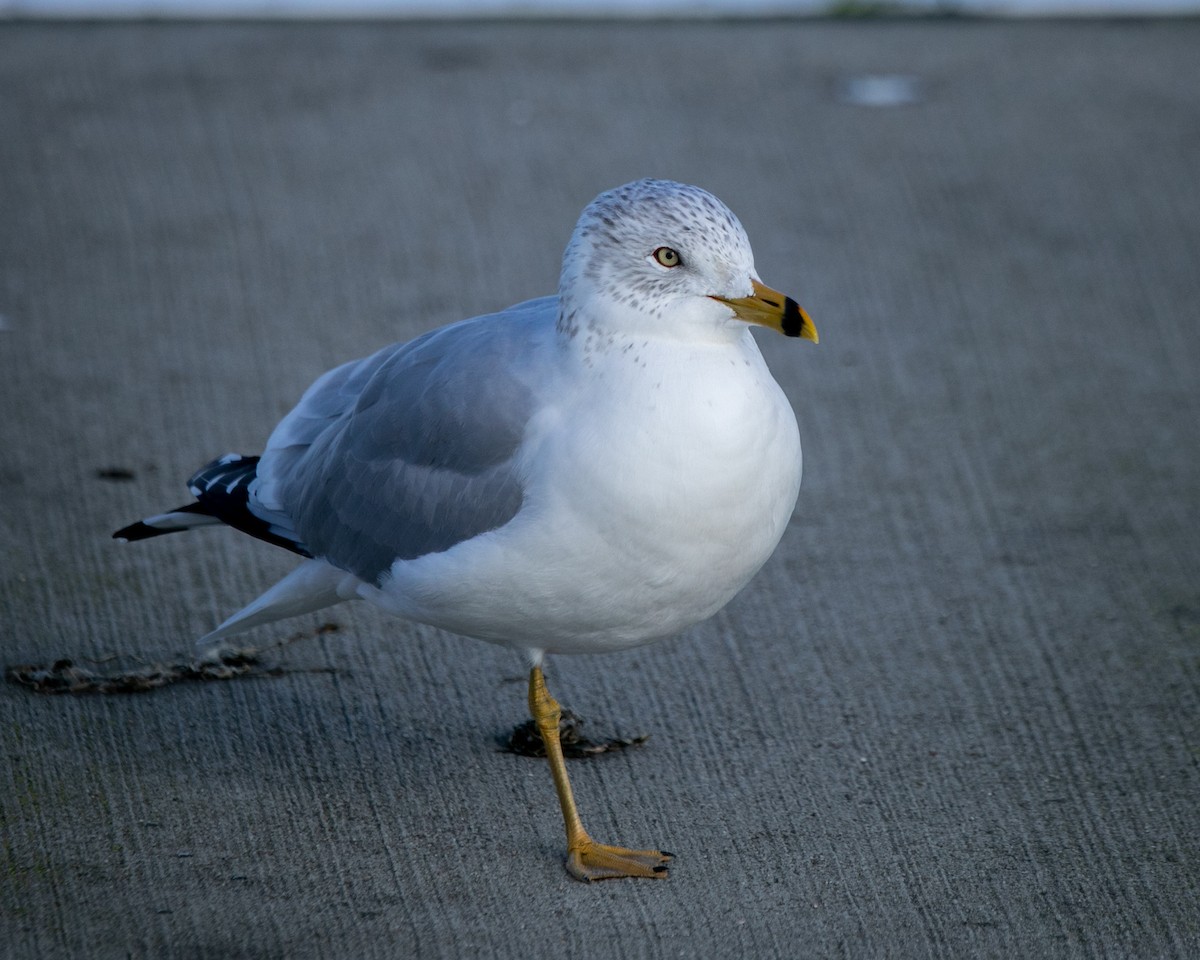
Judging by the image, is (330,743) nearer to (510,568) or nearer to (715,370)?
(510,568)

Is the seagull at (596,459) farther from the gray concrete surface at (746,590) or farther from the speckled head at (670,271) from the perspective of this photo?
the gray concrete surface at (746,590)

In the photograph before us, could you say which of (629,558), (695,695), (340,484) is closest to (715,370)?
(629,558)

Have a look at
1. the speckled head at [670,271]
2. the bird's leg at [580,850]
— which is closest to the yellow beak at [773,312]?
the speckled head at [670,271]

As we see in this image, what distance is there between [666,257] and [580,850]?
3.58 ft

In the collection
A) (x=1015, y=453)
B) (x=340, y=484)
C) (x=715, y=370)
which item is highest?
(x=715, y=370)

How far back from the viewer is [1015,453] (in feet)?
14.4

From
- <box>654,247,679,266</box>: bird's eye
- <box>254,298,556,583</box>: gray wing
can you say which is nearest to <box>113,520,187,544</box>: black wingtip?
<box>254,298,556,583</box>: gray wing

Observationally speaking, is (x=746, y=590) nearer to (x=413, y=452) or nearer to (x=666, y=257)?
(x=413, y=452)

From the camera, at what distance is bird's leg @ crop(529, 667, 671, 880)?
9.22ft

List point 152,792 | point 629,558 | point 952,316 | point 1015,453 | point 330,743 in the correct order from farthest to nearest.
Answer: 1. point 952,316
2. point 1015,453
3. point 330,743
4. point 152,792
5. point 629,558

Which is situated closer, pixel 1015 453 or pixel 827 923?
pixel 827 923

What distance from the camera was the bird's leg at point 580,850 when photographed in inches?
111

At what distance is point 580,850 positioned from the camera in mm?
2834

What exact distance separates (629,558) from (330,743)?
0.94m
